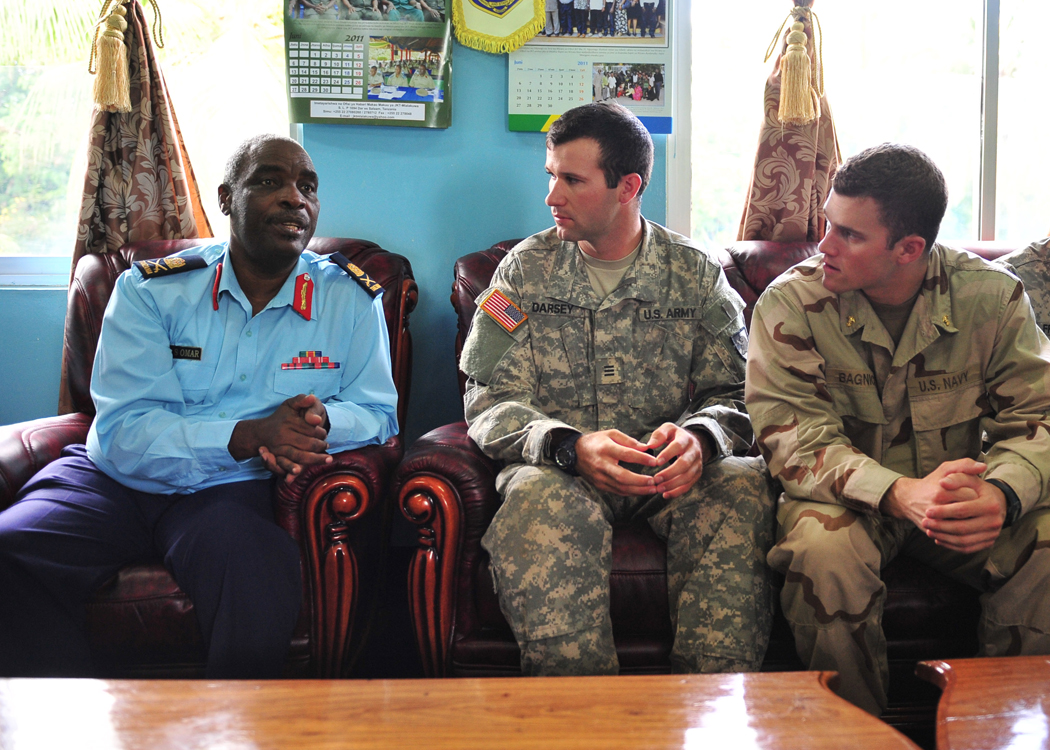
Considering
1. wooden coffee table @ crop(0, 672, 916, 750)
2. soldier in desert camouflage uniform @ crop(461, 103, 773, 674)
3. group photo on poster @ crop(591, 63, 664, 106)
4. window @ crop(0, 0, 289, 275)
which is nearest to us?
wooden coffee table @ crop(0, 672, 916, 750)

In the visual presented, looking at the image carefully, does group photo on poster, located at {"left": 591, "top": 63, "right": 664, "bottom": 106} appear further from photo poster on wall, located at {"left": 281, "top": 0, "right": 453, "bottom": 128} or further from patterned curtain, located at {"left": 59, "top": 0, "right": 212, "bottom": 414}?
patterned curtain, located at {"left": 59, "top": 0, "right": 212, "bottom": 414}

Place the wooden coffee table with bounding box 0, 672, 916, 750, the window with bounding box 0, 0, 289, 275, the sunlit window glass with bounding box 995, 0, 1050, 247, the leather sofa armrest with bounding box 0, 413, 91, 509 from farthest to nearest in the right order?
the sunlit window glass with bounding box 995, 0, 1050, 247
the window with bounding box 0, 0, 289, 275
the leather sofa armrest with bounding box 0, 413, 91, 509
the wooden coffee table with bounding box 0, 672, 916, 750

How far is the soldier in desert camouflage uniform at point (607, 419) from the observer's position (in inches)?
54.4

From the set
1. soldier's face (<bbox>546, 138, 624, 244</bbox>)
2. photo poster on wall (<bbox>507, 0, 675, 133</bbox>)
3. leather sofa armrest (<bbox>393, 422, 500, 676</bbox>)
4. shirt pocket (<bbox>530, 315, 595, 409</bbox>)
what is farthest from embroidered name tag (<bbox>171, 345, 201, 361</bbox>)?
photo poster on wall (<bbox>507, 0, 675, 133</bbox>)

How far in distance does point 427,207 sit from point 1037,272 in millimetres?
1671

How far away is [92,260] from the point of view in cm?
214

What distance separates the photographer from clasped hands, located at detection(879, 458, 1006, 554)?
1265 mm

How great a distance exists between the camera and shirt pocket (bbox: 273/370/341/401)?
68.0 inches

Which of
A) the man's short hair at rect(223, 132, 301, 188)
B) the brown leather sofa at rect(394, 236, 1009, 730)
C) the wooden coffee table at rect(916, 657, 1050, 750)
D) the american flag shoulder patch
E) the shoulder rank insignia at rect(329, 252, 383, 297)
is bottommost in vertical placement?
the brown leather sofa at rect(394, 236, 1009, 730)

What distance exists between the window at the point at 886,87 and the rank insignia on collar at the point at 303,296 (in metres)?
1.32

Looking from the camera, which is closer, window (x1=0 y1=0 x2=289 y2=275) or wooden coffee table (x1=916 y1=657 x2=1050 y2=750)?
wooden coffee table (x1=916 y1=657 x2=1050 y2=750)

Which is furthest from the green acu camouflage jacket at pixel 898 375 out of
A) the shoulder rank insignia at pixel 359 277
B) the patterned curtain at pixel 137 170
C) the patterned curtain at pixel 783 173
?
the patterned curtain at pixel 137 170

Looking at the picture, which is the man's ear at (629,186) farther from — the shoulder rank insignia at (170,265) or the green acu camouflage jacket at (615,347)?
the shoulder rank insignia at (170,265)

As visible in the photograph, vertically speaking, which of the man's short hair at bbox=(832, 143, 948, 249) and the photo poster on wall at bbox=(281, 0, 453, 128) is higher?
the photo poster on wall at bbox=(281, 0, 453, 128)
